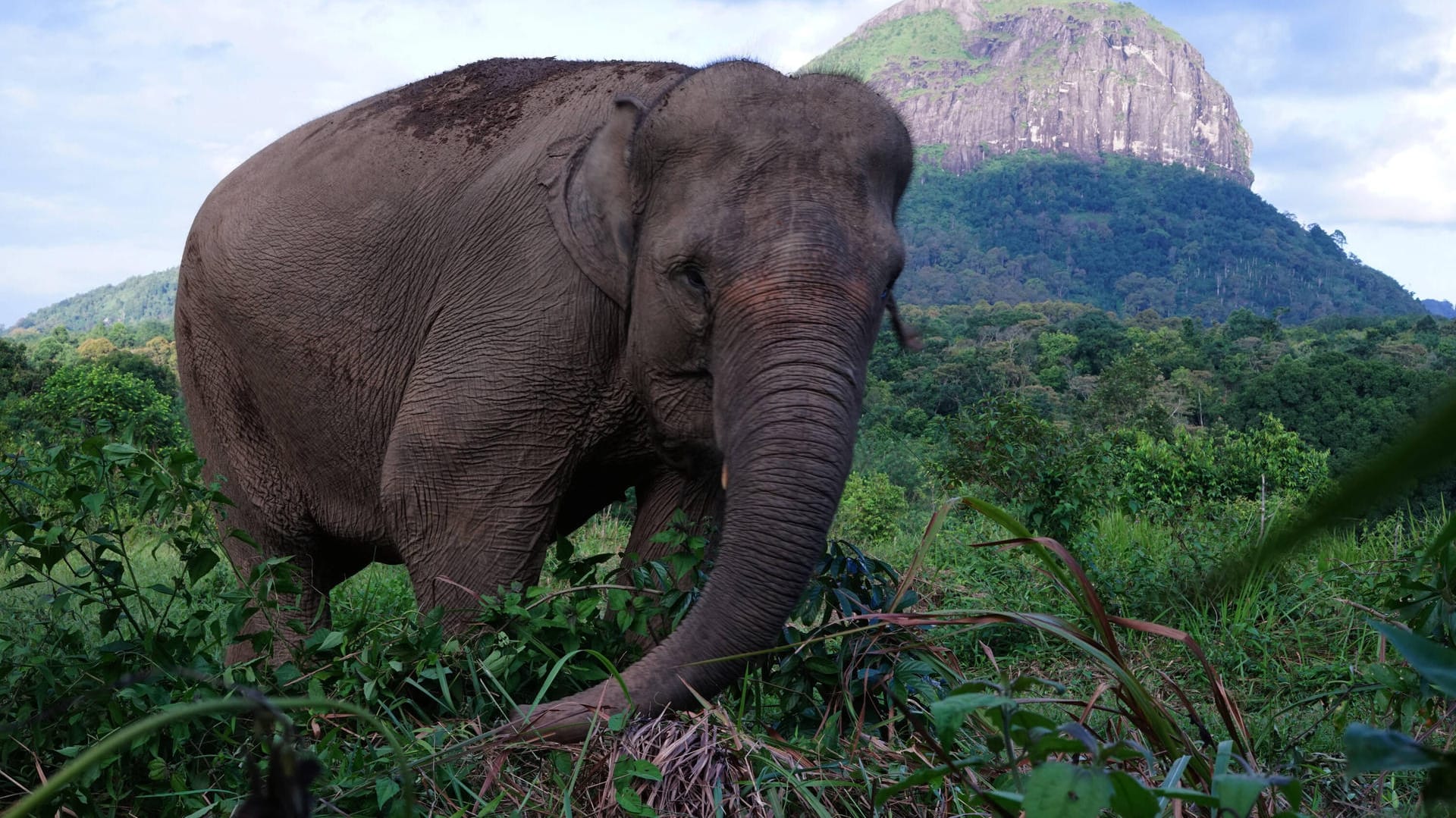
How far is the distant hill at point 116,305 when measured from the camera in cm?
13362

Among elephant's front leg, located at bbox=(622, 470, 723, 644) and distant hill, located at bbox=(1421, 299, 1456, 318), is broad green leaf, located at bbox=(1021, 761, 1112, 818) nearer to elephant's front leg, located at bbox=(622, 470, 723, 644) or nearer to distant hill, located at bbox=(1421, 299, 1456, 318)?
elephant's front leg, located at bbox=(622, 470, 723, 644)

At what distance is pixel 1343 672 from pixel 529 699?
3026 millimetres

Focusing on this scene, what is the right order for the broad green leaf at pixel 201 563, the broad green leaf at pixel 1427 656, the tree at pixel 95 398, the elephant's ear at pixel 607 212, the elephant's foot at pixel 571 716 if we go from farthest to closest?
the tree at pixel 95 398 < the elephant's ear at pixel 607 212 < the broad green leaf at pixel 201 563 < the elephant's foot at pixel 571 716 < the broad green leaf at pixel 1427 656

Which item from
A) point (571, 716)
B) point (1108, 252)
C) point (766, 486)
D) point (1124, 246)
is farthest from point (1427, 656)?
point (1124, 246)

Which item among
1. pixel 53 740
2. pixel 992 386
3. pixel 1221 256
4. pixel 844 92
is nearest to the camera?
pixel 53 740

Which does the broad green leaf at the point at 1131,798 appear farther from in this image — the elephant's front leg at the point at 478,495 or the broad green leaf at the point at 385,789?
the elephant's front leg at the point at 478,495

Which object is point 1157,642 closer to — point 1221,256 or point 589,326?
point 589,326

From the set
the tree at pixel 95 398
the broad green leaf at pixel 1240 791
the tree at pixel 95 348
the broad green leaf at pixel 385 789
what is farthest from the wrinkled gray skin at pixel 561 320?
the tree at pixel 95 348

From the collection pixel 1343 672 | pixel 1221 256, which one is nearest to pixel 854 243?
pixel 1343 672

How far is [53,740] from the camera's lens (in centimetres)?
242

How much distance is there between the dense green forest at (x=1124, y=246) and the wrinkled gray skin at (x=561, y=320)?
111m

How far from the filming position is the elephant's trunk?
2512 mm

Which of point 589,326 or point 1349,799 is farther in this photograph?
point 589,326

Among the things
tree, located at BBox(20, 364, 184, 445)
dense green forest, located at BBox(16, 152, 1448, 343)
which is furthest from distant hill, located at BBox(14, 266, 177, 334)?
tree, located at BBox(20, 364, 184, 445)
